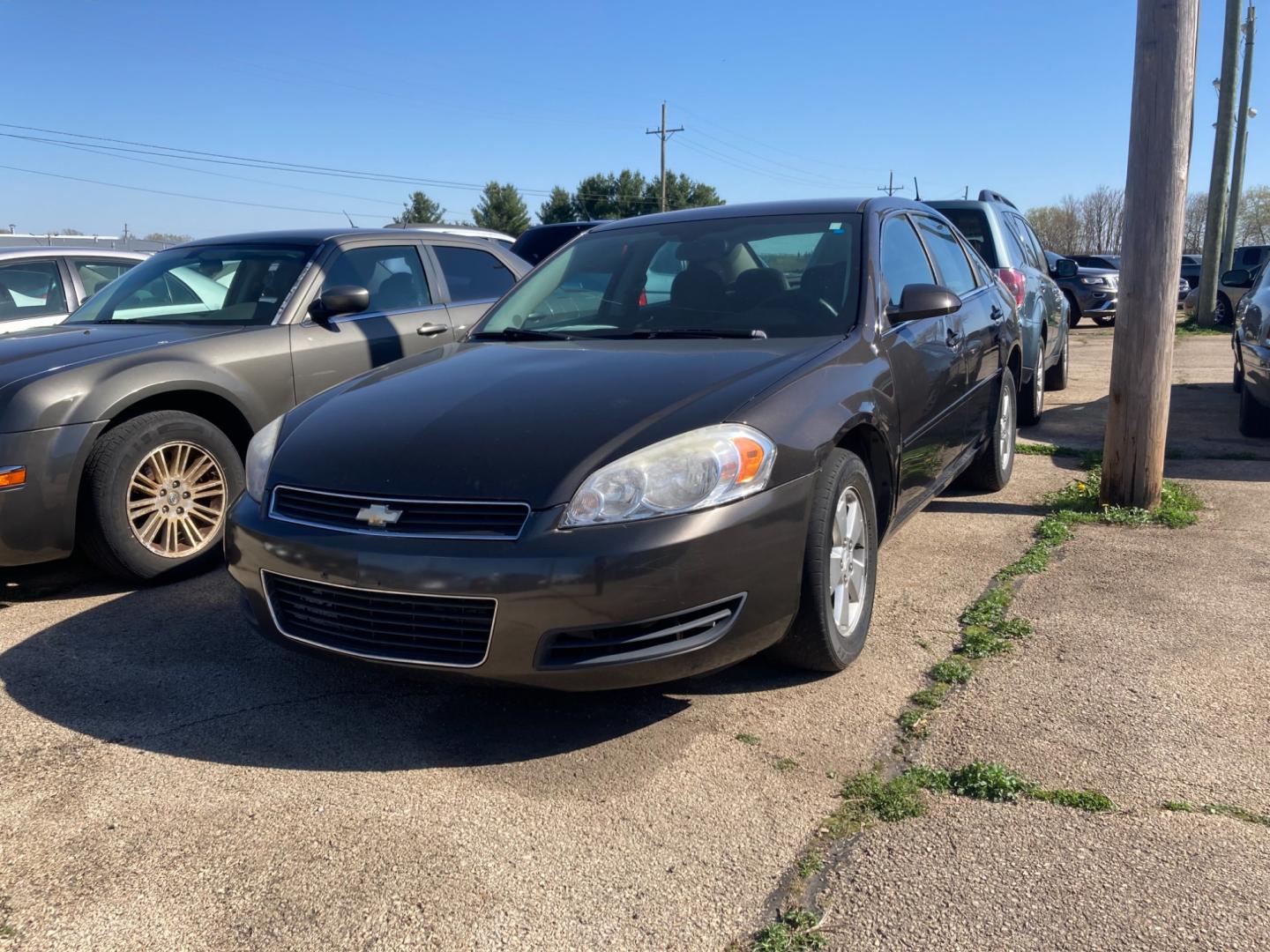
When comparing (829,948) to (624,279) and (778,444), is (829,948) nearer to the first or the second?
(778,444)

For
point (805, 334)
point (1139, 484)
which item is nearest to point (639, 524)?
point (805, 334)

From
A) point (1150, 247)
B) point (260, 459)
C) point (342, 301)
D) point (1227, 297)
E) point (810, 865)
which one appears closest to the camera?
point (810, 865)

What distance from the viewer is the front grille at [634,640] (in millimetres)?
2811

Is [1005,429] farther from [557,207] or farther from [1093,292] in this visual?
[557,207]

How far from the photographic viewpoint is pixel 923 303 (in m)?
3.96

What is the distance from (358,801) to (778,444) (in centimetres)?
151

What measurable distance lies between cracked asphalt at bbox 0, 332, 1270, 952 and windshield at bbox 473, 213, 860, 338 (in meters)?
1.26

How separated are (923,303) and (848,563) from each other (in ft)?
3.61

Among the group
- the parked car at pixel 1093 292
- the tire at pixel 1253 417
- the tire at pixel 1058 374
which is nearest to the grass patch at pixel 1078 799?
the tire at pixel 1253 417

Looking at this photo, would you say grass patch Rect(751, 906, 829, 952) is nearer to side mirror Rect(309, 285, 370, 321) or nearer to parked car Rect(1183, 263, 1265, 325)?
side mirror Rect(309, 285, 370, 321)

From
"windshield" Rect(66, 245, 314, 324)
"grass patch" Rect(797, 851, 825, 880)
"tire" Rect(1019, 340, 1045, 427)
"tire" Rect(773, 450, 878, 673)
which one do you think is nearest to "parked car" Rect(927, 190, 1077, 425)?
"tire" Rect(1019, 340, 1045, 427)

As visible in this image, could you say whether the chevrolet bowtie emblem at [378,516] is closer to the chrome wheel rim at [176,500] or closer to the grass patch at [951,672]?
the grass patch at [951,672]

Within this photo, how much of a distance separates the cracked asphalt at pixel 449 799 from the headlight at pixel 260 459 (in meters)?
0.67

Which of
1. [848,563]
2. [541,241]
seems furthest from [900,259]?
[541,241]
